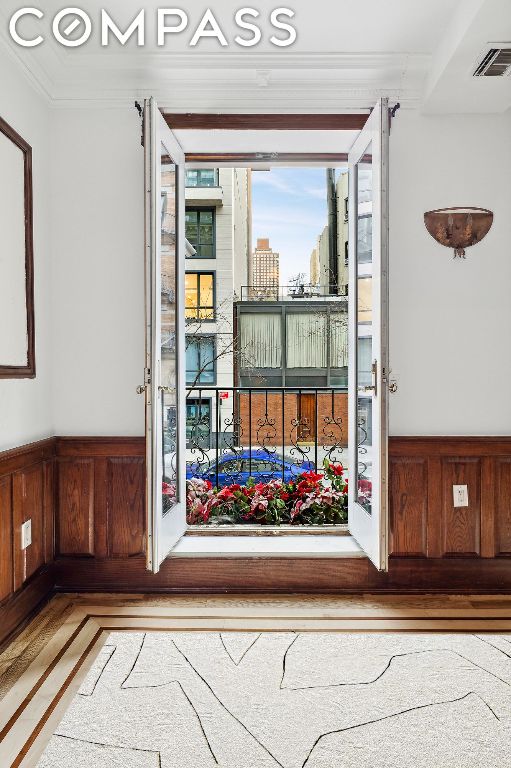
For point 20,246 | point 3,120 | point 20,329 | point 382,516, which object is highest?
point 3,120

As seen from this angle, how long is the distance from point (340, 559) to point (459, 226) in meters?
1.86

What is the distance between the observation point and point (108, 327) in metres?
3.10

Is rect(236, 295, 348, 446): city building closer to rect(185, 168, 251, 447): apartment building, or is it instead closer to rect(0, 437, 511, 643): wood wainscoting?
rect(185, 168, 251, 447): apartment building

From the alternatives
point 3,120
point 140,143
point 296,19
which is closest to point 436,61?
point 296,19

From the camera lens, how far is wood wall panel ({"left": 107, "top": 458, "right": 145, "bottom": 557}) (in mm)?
3082

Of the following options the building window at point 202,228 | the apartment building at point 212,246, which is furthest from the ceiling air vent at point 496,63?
the building window at point 202,228

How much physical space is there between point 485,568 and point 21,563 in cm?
234

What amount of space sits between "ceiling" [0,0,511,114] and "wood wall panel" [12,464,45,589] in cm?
194

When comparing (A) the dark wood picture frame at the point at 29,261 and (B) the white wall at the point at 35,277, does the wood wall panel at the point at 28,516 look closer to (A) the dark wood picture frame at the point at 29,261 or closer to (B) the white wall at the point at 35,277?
(B) the white wall at the point at 35,277

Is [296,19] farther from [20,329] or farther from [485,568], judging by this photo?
[485,568]

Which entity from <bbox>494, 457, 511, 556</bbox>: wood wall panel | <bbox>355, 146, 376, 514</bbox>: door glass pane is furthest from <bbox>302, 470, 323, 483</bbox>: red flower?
<bbox>494, 457, 511, 556</bbox>: wood wall panel

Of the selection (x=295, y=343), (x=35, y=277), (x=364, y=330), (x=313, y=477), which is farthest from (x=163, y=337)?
(x=295, y=343)

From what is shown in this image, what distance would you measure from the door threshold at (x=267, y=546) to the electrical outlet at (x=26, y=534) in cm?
73

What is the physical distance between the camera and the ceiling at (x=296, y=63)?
2.55 metres
